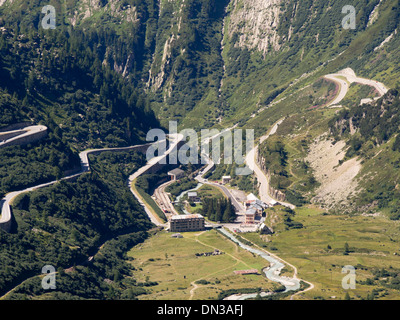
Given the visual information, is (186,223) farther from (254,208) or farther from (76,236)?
(76,236)

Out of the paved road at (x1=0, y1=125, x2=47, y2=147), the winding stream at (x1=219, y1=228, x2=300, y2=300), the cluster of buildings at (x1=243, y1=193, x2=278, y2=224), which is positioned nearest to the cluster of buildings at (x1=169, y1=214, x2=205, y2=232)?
the winding stream at (x1=219, y1=228, x2=300, y2=300)

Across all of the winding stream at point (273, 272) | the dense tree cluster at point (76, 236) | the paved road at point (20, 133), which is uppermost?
the paved road at point (20, 133)

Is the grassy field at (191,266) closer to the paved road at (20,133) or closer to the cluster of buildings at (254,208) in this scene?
the cluster of buildings at (254,208)

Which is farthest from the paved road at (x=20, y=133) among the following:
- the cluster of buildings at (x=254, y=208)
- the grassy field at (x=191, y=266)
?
the cluster of buildings at (x=254, y=208)

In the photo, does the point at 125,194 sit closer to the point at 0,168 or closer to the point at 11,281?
the point at 0,168

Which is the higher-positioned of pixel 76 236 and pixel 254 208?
pixel 254 208

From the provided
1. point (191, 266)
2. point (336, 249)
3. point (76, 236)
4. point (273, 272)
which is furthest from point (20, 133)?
point (336, 249)
